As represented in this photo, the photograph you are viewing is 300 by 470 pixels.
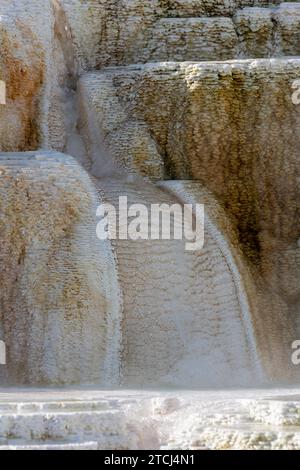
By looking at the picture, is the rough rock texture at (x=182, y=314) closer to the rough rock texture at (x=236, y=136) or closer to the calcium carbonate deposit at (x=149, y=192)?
the calcium carbonate deposit at (x=149, y=192)

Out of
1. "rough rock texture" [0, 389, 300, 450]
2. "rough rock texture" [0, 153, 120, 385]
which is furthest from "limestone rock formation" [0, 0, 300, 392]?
"rough rock texture" [0, 389, 300, 450]

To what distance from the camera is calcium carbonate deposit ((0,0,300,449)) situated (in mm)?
6766

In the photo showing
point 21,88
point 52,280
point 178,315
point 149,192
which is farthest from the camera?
point 21,88

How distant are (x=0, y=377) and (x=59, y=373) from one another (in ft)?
1.05

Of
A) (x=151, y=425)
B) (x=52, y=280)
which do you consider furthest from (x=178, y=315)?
(x=151, y=425)

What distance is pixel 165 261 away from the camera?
727cm

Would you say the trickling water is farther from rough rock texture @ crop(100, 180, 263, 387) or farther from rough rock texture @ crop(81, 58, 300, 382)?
rough rock texture @ crop(81, 58, 300, 382)

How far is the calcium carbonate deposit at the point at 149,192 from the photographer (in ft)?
22.2

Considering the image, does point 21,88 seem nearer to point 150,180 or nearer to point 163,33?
point 150,180

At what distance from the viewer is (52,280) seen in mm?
6785

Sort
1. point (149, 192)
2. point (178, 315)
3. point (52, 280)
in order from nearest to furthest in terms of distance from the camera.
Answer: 1. point (52, 280)
2. point (178, 315)
3. point (149, 192)

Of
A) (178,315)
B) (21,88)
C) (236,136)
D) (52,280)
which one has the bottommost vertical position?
(178,315)

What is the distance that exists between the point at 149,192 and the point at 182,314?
0.85 m

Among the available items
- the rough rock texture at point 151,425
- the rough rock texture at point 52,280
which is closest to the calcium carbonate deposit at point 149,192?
the rough rock texture at point 52,280
